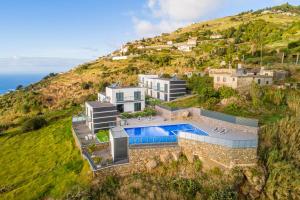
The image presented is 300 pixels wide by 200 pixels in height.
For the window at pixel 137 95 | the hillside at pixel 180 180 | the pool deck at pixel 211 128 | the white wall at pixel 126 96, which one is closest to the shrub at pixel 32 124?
the hillside at pixel 180 180

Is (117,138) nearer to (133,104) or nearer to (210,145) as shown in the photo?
(210,145)

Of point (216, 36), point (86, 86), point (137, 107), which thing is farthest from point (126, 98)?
point (216, 36)

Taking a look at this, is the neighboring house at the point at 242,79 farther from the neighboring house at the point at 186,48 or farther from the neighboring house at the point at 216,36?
the neighboring house at the point at 216,36

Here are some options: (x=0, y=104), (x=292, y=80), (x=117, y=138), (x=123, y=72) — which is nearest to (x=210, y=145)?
(x=117, y=138)

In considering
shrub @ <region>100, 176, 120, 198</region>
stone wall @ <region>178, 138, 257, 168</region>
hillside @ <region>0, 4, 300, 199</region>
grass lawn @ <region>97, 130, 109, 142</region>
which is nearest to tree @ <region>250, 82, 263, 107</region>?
hillside @ <region>0, 4, 300, 199</region>

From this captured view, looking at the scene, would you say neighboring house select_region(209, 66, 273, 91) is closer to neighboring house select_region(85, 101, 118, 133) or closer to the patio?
neighboring house select_region(85, 101, 118, 133)
